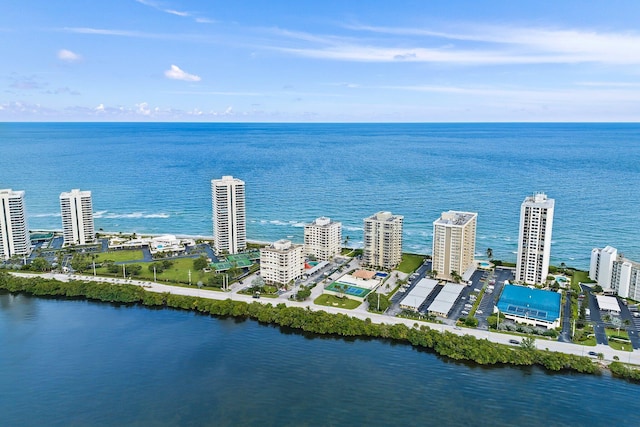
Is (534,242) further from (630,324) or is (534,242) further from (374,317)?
(374,317)

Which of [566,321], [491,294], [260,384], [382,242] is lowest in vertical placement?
[260,384]

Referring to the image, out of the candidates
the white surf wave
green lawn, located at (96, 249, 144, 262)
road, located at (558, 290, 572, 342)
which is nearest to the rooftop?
road, located at (558, 290, 572, 342)

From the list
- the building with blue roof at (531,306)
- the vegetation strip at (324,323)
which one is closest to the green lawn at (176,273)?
the vegetation strip at (324,323)

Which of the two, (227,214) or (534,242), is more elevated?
(227,214)

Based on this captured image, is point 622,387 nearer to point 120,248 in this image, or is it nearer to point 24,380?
point 24,380

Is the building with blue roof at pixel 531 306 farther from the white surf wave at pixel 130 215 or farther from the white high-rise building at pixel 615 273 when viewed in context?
the white surf wave at pixel 130 215

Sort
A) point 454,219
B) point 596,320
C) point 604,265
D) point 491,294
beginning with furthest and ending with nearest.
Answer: point 454,219 < point 604,265 < point 491,294 < point 596,320

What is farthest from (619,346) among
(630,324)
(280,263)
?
(280,263)
